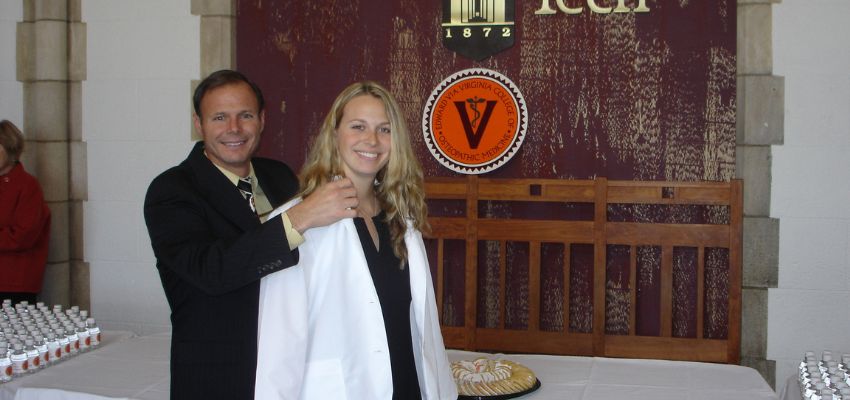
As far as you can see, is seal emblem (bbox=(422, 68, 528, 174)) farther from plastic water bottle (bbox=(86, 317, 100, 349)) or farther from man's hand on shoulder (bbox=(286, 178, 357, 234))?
man's hand on shoulder (bbox=(286, 178, 357, 234))

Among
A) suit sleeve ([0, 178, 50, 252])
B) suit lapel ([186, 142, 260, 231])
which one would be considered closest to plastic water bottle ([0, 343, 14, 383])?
Result: suit lapel ([186, 142, 260, 231])

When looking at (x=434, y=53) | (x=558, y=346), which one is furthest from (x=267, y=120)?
(x=558, y=346)

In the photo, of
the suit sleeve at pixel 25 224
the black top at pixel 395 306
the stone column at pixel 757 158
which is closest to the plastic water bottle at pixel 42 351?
the black top at pixel 395 306

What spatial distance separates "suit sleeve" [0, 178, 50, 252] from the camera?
4.01 metres

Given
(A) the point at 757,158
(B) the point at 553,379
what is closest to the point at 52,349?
(B) the point at 553,379

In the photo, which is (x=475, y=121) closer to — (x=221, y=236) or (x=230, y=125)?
(x=230, y=125)

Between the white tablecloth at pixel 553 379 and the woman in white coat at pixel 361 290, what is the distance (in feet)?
1.46

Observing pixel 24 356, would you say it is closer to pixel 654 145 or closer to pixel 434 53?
pixel 434 53

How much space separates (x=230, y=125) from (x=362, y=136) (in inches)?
12.8

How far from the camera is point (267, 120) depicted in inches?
174

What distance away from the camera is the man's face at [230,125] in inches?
78.5

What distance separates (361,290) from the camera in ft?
5.83

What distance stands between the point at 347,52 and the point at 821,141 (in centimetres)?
216

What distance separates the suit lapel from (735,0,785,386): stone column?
101 inches
